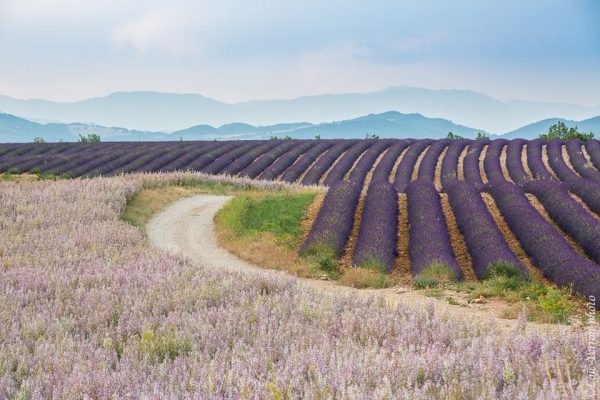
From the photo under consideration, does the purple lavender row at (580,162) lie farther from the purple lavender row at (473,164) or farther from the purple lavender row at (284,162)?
the purple lavender row at (284,162)

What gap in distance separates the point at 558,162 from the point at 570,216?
23.1 metres

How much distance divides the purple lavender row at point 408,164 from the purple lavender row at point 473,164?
373 centimetres

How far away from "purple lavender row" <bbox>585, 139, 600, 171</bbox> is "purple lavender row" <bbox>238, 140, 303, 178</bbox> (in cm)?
2319

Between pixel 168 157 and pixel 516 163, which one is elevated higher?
pixel 516 163

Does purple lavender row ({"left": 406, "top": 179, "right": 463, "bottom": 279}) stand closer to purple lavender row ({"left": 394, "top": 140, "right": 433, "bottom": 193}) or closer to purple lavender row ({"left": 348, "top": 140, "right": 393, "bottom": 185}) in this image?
purple lavender row ({"left": 394, "top": 140, "right": 433, "bottom": 193})

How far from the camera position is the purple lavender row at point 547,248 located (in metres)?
10.2

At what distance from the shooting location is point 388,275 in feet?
41.6

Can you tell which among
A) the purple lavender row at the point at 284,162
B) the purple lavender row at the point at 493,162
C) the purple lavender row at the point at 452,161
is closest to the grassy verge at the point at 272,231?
the purple lavender row at the point at 452,161

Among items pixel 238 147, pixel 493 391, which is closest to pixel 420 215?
pixel 493 391

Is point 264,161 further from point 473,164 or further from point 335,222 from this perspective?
point 335,222

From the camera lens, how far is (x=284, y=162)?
40719mm

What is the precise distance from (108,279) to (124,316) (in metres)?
2.08

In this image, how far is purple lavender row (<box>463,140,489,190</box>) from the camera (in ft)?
109

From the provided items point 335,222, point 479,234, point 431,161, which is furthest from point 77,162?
point 479,234
